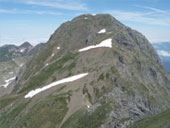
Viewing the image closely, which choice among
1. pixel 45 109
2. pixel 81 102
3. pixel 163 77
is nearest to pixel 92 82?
pixel 81 102

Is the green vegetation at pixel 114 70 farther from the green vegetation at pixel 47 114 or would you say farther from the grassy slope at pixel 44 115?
the green vegetation at pixel 47 114

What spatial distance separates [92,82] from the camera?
99875 mm

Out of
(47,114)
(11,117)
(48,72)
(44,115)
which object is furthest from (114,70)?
(11,117)

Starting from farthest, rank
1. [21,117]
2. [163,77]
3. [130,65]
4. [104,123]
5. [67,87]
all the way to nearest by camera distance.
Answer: [163,77], [130,65], [67,87], [21,117], [104,123]

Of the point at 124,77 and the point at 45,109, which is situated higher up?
the point at 124,77

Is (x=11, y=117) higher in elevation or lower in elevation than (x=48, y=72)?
lower

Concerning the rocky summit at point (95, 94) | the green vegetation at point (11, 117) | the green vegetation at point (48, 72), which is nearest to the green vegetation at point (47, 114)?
the rocky summit at point (95, 94)

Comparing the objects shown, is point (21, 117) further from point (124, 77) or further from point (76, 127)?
point (124, 77)

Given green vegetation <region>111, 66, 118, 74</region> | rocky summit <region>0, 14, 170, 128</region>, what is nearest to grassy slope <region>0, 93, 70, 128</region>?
rocky summit <region>0, 14, 170, 128</region>

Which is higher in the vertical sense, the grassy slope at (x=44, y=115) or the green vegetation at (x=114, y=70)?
the green vegetation at (x=114, y=70)

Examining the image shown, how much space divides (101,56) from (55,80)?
30573 millimetres

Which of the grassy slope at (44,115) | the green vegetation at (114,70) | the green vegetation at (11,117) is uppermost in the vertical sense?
the green vegetation at (114,70)

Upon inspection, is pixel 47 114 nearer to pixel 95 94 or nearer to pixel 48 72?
pixel 95 94

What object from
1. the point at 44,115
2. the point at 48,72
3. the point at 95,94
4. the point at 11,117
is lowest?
the point at 11,117
